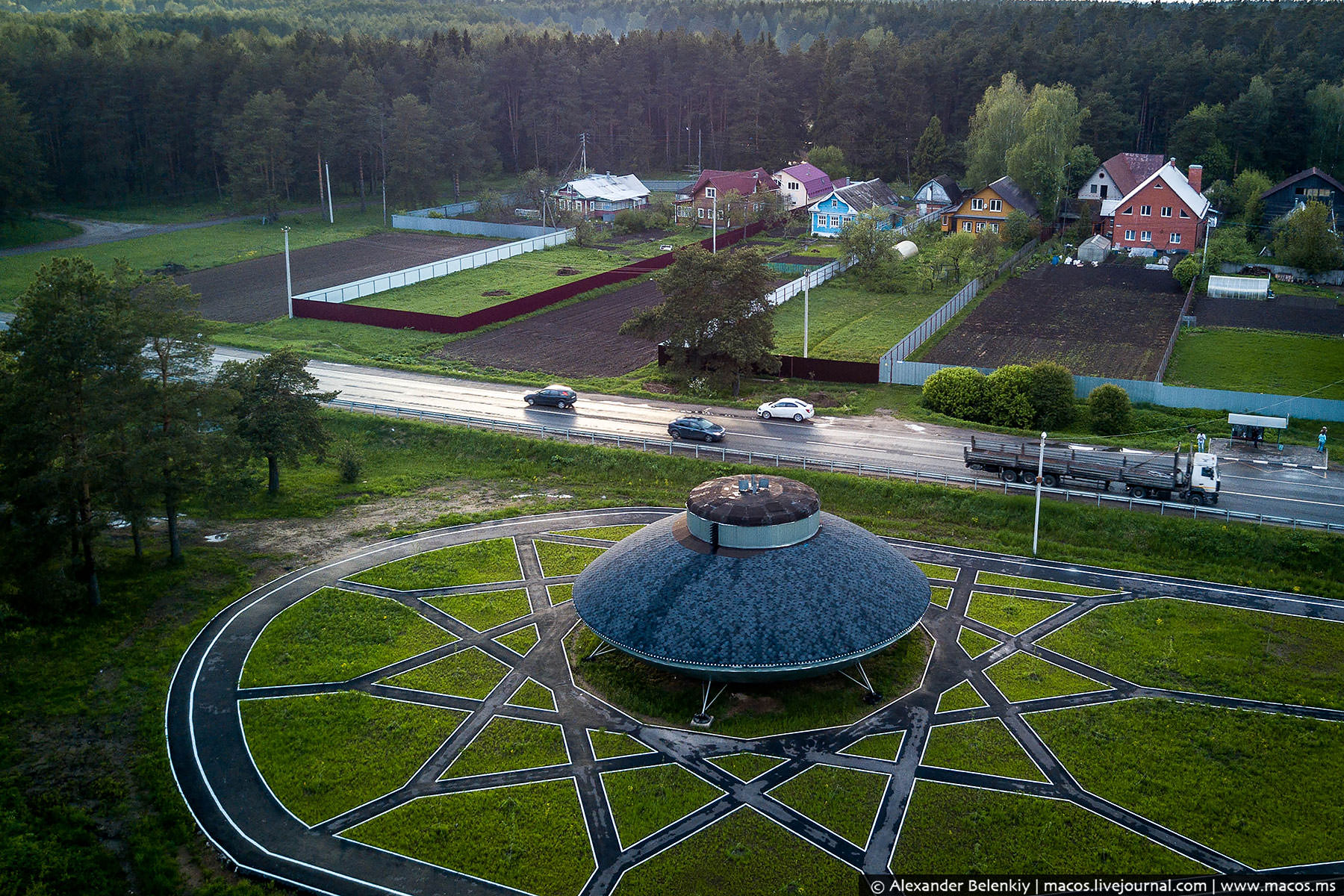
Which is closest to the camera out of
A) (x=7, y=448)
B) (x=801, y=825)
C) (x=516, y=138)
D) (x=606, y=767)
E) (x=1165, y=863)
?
(x=1165, y=863)

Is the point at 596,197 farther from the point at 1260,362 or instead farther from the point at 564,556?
the point at 564,556

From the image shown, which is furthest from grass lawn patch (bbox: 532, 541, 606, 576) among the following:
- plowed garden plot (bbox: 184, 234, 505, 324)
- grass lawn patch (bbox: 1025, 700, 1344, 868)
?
plowed garden plot (bbox: 184, 234, 505, 324)

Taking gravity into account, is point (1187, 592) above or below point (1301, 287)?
below

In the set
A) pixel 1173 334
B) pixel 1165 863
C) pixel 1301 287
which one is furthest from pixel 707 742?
pixel 1301 287

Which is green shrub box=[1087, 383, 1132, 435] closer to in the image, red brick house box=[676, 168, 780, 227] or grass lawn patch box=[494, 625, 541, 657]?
grass lawn patch box=[494, 625, 541, 657]

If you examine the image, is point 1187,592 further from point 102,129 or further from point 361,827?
point 102,129

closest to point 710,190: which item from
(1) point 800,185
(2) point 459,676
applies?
(1) point 800,185

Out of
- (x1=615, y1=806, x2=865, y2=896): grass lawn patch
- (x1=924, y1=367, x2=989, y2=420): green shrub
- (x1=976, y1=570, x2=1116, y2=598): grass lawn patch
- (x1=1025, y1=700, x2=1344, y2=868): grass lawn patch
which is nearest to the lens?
(x1=615, y1=806, x2=865, y2=896): grass lawn patch
